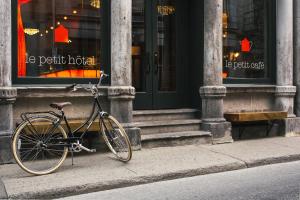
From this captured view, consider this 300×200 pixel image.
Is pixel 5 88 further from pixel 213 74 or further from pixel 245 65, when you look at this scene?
pixel 245 65

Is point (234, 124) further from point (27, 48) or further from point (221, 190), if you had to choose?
point (27, 48)

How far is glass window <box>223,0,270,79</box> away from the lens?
9.87 m

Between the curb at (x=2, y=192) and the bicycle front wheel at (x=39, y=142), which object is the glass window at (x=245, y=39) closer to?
the bicycle front wheel at (x=39, y=142)

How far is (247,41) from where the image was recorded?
1027 centimetres

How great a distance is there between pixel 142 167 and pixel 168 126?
7.03 feet

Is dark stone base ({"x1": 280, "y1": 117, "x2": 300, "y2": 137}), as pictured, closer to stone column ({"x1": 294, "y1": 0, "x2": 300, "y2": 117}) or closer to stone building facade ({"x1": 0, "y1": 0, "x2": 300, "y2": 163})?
stone building facade ({"x1": 0, "y1": 0, "x2": 300, "y2": 163})

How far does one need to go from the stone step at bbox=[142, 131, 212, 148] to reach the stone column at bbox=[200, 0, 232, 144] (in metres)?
0.26

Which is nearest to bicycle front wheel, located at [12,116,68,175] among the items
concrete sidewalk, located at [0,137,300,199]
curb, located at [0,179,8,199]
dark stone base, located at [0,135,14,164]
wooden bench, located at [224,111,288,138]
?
concrete sidewalk, located at [0,137,300,199]

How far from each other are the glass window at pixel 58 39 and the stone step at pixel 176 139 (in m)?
→ 1.68

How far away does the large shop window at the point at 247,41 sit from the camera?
9867 millimetres

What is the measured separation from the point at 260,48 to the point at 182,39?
6.99ft

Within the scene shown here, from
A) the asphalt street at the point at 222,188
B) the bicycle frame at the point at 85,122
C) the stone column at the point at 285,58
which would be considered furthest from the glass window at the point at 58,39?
the stone column at the point at 285,58

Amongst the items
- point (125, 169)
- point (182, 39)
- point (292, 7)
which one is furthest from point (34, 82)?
point (292, 7)

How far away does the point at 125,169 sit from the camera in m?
6.58
